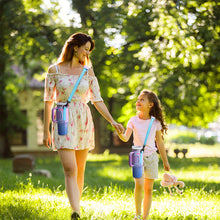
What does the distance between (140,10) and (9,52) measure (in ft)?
23.2

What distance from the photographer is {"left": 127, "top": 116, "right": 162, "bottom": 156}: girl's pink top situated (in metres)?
4.83

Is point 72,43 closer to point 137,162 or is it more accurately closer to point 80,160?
point 80,160

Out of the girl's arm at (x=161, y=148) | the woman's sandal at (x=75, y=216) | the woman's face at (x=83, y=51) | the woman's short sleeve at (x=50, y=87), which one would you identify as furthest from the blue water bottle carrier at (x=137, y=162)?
the woman's face at (x=83, y=51)

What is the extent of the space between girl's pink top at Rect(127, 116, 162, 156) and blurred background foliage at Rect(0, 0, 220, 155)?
3.64 metres

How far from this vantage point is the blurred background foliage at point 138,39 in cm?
890

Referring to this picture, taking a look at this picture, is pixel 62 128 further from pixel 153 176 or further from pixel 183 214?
pixel 183 214

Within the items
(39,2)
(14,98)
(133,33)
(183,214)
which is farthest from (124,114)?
(14,98)

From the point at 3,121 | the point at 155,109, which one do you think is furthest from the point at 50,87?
the point at 3,121

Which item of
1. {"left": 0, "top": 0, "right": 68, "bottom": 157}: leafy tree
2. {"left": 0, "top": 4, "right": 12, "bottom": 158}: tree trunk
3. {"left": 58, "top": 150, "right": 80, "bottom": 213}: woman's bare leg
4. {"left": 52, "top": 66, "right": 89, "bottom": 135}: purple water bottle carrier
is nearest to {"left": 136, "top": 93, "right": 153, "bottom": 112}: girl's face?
{"left": 52, "top": 66, "right": 89, "bottom": 135}: purple water bottle carrier

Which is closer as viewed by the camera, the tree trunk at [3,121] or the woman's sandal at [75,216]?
the woman's sandal at [75,216]

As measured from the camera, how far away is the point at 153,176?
4801mm

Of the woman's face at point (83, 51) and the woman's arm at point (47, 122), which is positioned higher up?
the woman's face at point (83, 51)

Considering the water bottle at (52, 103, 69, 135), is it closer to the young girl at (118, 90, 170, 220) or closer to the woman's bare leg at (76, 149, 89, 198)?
the woman's bare leg at (76, 149, 89, 198)

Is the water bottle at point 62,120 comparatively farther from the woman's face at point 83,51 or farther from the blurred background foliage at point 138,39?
the blurred background foliage at point 138,39
